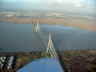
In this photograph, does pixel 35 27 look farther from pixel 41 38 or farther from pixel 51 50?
pixel 51 50

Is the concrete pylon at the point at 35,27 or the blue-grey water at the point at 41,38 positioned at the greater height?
the concrete pylon at the point at 35,27

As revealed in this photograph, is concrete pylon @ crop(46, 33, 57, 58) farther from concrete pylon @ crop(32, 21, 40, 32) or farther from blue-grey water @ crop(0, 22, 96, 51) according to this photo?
concrete pylon @ crop(32, 21, 40, 32)

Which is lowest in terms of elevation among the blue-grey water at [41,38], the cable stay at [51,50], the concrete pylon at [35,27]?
the cable stay at [51,50]

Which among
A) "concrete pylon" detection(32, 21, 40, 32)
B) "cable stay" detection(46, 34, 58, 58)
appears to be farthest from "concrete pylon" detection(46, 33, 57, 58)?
"concrete pylon" detection(32, 21, 40, 32)

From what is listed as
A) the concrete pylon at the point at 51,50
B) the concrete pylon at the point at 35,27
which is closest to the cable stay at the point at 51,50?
the concrete pylon at the point at 51,50

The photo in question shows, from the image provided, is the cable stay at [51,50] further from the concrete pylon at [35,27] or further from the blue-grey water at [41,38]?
the concrete pylon at [35,27]

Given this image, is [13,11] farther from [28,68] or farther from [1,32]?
[28,68]

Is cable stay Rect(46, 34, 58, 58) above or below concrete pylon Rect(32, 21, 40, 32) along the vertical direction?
below

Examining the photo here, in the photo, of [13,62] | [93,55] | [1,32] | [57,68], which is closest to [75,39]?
[93,55]
